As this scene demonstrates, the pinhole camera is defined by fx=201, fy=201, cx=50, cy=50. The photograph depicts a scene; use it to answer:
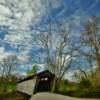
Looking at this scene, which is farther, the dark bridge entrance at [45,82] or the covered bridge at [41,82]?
the dark bridge entrance at [45,82]

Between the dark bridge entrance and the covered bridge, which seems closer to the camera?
the covered bridge

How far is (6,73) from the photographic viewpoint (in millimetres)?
68000

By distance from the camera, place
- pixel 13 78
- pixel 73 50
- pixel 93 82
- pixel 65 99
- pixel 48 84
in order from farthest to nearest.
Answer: pixel 13 78 < pixel 73 50 < pixel 93 82 < pixel 48 84 < pixel 65 99

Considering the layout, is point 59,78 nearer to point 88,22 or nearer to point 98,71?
point 98,71

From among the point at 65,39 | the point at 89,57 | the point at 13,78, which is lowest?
the point at 13,78

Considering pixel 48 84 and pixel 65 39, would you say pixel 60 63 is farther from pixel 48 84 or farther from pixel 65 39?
pixel 48 84

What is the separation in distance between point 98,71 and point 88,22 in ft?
28.8

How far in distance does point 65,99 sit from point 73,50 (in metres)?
33.6

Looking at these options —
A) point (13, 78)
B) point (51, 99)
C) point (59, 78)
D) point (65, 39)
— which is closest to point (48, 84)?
point (59, 78)

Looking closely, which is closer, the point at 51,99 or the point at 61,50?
the point at 51,99

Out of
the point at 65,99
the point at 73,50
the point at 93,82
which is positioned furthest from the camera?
the point at 73,50

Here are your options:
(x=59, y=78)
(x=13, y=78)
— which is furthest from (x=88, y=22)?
(x=13, y=78)

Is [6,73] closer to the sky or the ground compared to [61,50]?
closer to the ground

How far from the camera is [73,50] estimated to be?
3962cm
